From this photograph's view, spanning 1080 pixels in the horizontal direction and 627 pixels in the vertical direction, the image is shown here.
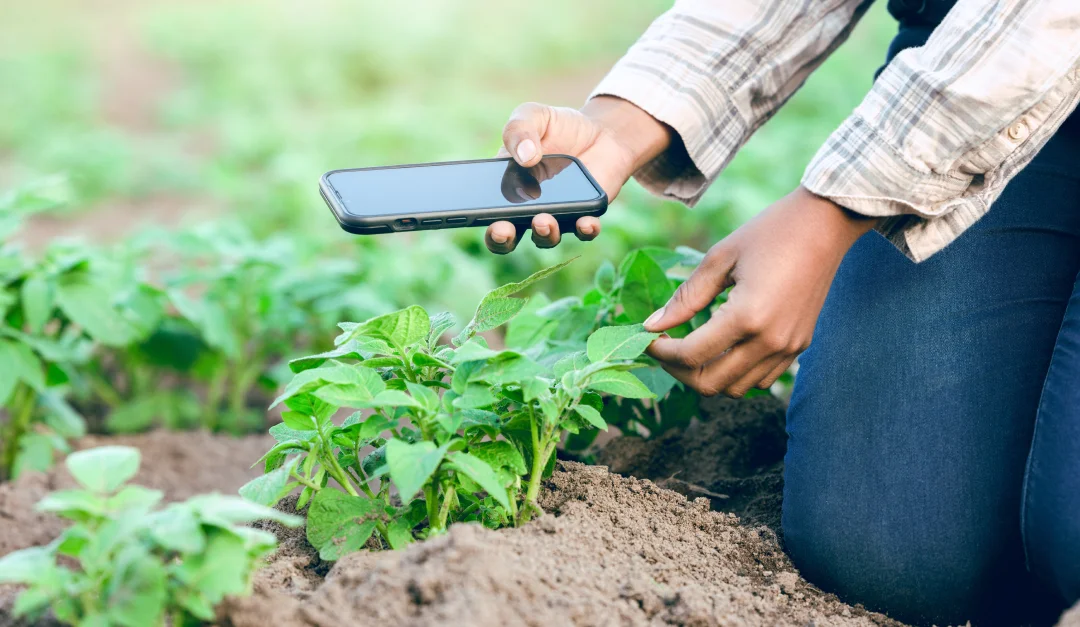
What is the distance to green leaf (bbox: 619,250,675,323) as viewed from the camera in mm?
1709

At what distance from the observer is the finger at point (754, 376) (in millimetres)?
1423

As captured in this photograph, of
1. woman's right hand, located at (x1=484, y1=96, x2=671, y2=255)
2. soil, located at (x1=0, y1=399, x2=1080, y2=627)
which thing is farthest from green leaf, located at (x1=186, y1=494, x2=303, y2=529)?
woman's right hand, located at (x1=484, y1=96, x2=671, y2=255)

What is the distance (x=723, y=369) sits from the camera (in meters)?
1.41

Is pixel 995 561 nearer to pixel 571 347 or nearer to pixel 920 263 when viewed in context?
pixel 920 263

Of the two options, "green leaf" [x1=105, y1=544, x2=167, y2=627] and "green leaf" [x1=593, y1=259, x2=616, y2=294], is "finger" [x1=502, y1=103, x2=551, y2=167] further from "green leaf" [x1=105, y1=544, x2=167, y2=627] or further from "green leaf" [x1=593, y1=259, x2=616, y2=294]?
"green leaf" [x1=105, y1=544, x2=167, y2=627]

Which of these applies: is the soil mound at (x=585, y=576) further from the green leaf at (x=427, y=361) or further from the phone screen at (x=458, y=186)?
the phone screen at (x=458, y=186)

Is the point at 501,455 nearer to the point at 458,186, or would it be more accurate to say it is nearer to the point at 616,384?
the point at 616,384

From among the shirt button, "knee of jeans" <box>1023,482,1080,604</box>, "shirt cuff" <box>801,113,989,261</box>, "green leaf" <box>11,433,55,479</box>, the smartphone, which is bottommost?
"green leaf" <box>11,433,55,479</box>

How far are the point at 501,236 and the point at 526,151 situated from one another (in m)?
0.17

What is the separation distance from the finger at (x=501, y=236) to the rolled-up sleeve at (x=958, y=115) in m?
0.43

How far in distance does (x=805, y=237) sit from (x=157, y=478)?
5.03 feet

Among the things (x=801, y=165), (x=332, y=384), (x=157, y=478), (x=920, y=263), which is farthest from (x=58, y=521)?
(x=801, y=165)

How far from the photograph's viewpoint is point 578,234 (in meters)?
1.56

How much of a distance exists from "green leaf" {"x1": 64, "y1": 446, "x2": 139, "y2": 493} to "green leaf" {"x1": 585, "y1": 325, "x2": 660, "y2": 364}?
22.6 inches
